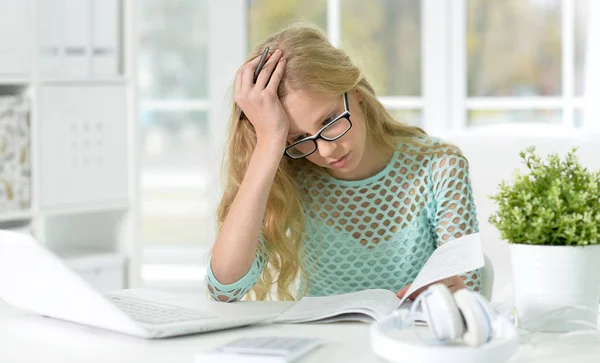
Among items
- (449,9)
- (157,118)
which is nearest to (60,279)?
(449,9)

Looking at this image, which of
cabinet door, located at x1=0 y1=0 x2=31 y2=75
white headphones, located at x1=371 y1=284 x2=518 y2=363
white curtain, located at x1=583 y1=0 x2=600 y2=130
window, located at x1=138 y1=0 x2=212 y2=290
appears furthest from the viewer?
window, located at x1=138 y1=0 x2=212 y2=290

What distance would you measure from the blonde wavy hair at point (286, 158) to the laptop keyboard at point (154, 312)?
360 millimetres

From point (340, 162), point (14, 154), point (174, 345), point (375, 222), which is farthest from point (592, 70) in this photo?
point (174, 345)

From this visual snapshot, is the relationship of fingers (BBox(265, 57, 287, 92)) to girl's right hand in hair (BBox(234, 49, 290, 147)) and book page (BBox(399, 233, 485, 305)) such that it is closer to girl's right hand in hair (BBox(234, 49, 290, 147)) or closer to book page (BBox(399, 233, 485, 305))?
girl's right hand in hair (BBox(234, 49, 290, 147))

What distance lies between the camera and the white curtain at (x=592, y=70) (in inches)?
126

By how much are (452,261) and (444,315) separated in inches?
8.8

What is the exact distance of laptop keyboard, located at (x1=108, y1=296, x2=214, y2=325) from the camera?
1.35m

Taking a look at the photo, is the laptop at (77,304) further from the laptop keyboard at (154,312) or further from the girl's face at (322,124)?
the girl's face at (322,124)

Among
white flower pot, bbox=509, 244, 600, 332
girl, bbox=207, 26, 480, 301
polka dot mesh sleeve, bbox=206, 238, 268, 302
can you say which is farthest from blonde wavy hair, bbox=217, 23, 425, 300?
white flower pot, bbox=509, 244, 600, 332

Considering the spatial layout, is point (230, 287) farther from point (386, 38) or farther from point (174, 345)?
point (386, 38)

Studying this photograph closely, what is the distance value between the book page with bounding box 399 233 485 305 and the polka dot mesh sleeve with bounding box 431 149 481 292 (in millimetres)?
381

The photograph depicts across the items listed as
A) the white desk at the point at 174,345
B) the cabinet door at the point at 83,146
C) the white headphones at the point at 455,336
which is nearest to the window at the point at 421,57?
the cabinet door at the point at 83,146

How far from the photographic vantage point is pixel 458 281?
158 cm

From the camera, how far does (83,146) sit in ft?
10.1
